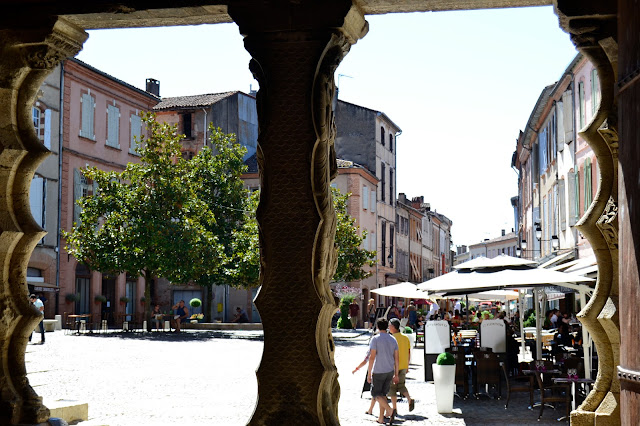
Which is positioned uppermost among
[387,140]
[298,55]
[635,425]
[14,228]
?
[387,140]

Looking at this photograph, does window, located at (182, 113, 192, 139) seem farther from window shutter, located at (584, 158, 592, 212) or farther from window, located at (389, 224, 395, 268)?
window shutter, located at (584, 158, 592, 212)

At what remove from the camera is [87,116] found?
4091cm

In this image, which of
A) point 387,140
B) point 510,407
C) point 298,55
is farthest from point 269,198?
point 387,140

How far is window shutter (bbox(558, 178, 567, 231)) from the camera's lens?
108 feet

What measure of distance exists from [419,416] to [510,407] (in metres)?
1.77

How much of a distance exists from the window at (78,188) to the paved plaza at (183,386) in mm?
12945

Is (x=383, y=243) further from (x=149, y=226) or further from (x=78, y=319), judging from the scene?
(x=149, y=226)

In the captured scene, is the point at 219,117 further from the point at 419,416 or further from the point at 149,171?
the point at 419,416

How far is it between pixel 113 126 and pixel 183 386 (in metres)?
28.6

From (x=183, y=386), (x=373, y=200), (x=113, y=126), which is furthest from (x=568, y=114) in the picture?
(x=373, y=200)

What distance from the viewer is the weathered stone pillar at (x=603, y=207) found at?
21.1 ft

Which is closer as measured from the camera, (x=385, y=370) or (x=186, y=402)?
(x=385, y=370)

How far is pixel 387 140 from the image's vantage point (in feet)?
209

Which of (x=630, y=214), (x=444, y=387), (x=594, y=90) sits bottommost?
(x=444, y=387)
